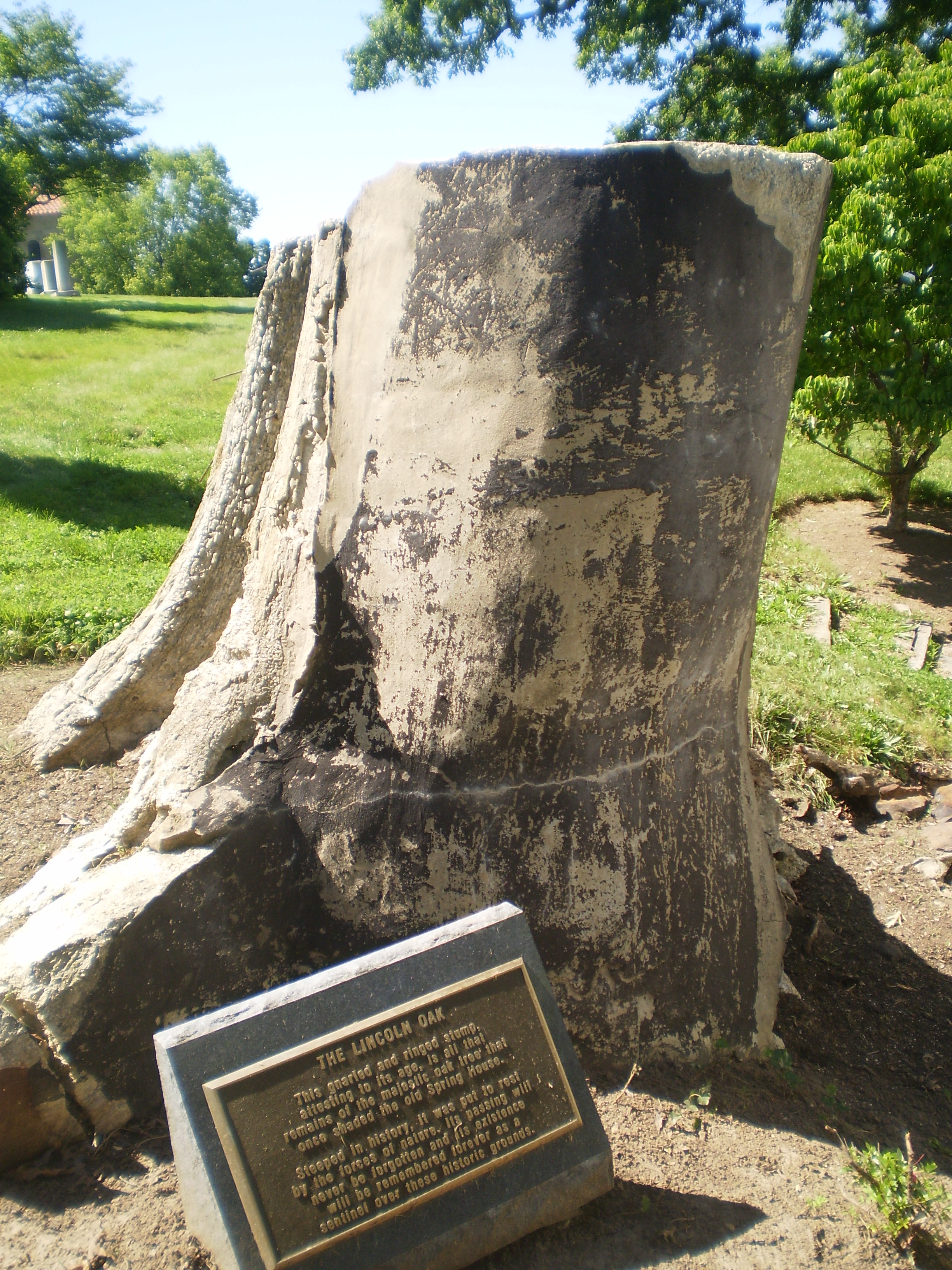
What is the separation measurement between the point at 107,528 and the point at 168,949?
18.8ft

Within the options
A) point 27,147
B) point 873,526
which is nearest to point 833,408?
point 873,526

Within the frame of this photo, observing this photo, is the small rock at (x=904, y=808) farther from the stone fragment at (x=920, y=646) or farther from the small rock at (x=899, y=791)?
the stone fragment at (x=920, y=646)

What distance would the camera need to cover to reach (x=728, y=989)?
2.45 m

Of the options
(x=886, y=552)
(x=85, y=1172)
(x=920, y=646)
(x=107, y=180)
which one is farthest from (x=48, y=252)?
(x=85, y=1172)

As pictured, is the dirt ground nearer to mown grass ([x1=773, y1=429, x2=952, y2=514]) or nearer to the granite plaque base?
the granite plaque base

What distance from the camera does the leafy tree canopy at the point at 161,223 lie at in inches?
1704

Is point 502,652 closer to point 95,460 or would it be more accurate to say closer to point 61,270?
point 95,460

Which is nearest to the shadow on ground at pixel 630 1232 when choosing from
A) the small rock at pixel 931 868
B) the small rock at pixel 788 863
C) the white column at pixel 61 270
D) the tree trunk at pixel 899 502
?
the small rock at pixel 788 863

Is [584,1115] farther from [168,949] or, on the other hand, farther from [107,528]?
[107,528]

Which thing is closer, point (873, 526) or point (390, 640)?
point (390, 640)

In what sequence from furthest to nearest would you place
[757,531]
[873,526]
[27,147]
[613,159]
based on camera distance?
[27,147] < [873,526] < [757,531] < [613,159]

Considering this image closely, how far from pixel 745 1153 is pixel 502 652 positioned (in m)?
1.30

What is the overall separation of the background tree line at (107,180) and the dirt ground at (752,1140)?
8.72 meters

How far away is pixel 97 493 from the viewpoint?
27.2ft
